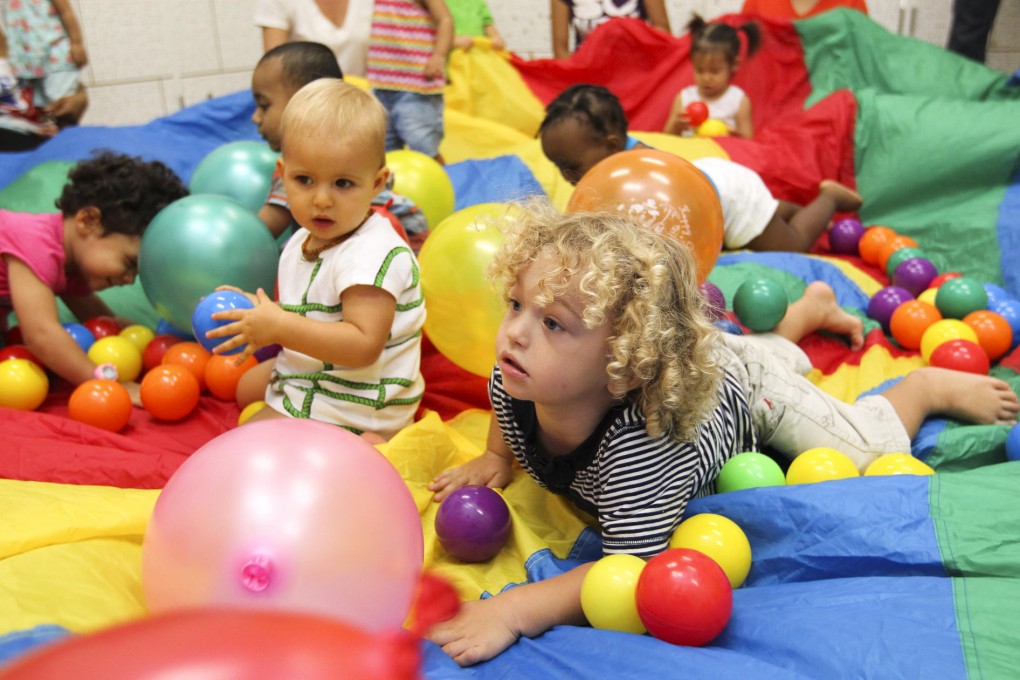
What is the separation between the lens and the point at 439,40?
3.37 m

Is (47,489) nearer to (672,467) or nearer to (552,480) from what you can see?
(552,480)

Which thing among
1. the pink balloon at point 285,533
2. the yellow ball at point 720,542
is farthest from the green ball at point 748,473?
the pink balloon at point 285,533

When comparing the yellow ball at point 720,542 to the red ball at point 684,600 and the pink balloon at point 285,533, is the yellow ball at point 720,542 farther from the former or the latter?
the pink balloon at point 285,533

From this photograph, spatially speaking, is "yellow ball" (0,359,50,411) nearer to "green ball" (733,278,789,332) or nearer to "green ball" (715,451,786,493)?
"green ball" (715,451,786,493)

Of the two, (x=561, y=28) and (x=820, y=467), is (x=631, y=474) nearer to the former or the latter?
(x=820, y=467)

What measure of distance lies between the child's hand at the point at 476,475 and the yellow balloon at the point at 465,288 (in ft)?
0.91

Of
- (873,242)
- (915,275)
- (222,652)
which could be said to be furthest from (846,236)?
(222,652)

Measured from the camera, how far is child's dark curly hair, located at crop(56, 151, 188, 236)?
6.93 feet

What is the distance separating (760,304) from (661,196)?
15.6 inches

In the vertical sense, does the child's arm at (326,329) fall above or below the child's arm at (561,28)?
below

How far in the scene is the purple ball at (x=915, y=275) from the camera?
2.45m

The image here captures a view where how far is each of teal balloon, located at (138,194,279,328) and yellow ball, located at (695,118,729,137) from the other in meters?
2.13

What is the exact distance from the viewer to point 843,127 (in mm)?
3176

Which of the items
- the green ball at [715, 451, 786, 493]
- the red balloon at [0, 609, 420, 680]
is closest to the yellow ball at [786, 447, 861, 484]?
the green ball at [715, 451, 786, 493]
